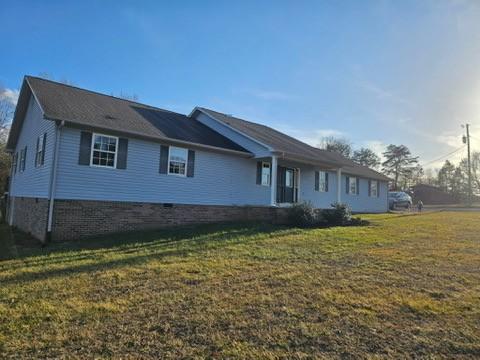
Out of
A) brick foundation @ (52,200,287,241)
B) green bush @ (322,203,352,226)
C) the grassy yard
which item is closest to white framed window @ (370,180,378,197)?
green bush @ (322,203,352,226)

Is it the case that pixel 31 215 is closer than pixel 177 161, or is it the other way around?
pixel 31 215

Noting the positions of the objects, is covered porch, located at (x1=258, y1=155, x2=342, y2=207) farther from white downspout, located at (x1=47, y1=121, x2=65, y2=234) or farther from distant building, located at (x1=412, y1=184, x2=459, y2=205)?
distant building, located at (x1=412, y1=184, x2=459, y2=205)

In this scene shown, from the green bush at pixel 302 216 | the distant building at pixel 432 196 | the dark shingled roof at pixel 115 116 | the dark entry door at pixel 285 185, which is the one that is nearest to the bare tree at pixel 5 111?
the dark shingled roof at pixel 115 116

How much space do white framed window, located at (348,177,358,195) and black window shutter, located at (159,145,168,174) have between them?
15.3 metres

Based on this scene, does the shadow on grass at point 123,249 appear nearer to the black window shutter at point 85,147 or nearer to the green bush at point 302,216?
the green bush at point 302,216

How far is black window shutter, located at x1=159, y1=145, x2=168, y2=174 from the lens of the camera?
1277cm

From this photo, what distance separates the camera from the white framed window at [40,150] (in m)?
12.1

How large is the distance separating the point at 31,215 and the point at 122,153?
Answer: 444cm

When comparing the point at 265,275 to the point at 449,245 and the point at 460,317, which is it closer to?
the point at 460,317

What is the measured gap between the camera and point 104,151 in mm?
11281

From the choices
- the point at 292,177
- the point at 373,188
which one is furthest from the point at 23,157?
the point at 373,188

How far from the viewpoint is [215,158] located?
14.8m

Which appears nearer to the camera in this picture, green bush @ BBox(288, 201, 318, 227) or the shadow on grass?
the shadow on grass

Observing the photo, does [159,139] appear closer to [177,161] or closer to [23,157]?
[177,161]
